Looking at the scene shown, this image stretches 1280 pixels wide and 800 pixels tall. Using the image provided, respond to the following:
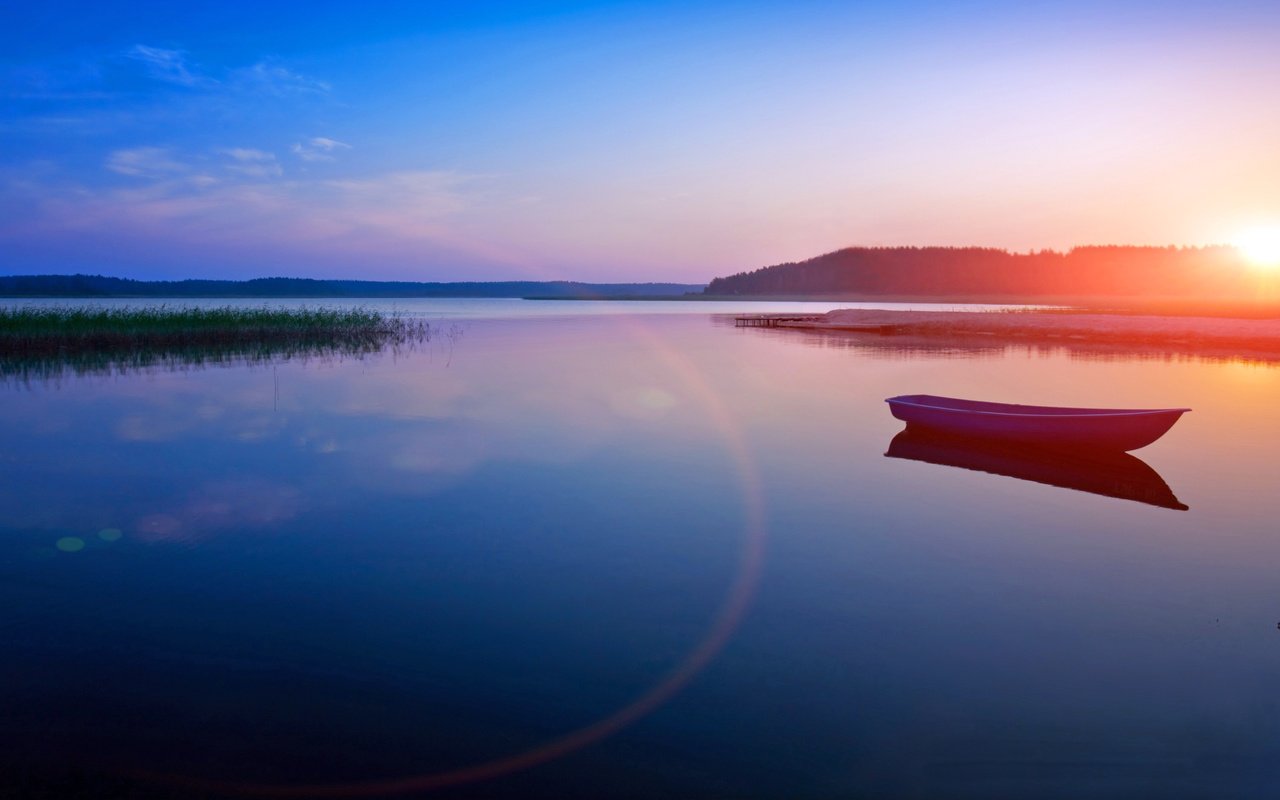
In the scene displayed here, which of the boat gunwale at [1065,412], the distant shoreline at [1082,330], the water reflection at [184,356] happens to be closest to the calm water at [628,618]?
the boat gunwale at [1065,412]

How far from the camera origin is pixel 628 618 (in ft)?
26.3

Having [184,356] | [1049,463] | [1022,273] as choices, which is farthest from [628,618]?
[1022,273]

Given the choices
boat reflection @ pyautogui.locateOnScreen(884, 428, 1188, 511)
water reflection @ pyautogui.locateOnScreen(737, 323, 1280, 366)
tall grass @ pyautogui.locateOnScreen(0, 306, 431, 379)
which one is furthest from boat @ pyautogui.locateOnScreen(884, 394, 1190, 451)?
tall grass @ pyautogui.locateOnScreen(0, 306, 431, 379)

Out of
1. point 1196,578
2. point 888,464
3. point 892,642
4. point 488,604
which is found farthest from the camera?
point 888,464

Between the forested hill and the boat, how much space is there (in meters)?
130

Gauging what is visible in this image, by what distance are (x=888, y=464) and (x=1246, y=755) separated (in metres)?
10.0

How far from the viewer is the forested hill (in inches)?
5295

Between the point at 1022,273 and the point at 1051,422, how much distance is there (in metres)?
171

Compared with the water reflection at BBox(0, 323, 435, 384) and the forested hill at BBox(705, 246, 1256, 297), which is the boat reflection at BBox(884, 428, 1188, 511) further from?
the forested hill at BBox(705, 246, 1256, 297)

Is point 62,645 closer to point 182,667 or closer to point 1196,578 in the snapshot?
point 182,667

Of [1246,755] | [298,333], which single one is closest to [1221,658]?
[1246,755]

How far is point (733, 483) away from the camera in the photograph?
13891 mm

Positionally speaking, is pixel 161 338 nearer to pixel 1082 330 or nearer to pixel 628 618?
pixel 628 618

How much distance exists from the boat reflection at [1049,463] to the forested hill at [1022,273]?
130m
